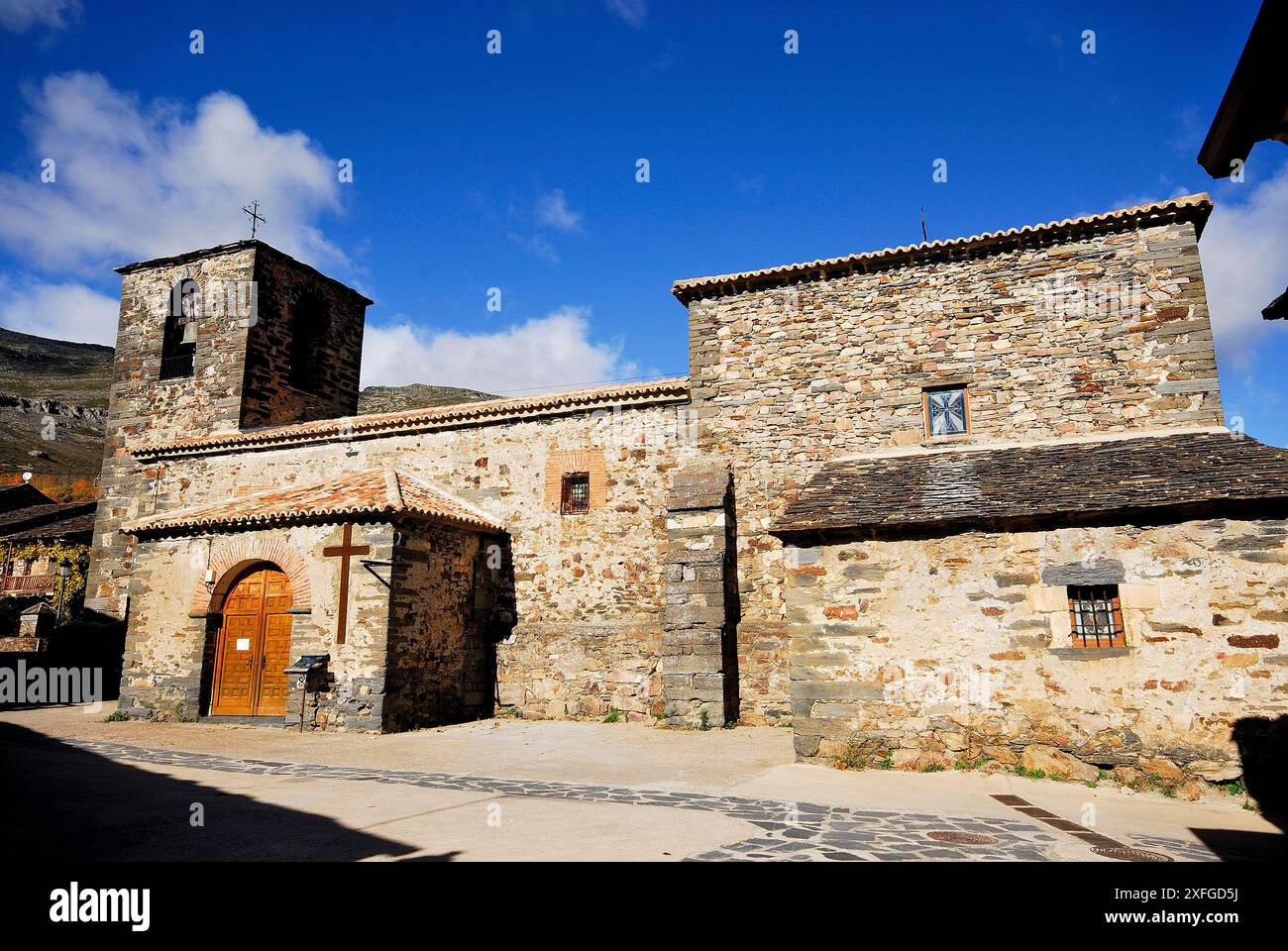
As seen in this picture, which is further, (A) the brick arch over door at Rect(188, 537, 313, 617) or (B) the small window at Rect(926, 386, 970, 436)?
(A) the brick arch over door at Rect(188, 537, 313, 617)

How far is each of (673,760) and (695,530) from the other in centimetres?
418

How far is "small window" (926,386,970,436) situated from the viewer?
491 inches

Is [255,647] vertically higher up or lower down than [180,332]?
lower down

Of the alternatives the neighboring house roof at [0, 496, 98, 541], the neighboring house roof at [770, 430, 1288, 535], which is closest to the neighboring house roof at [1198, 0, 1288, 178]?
the neighboring house roof at [770, 430, 1288, 535]

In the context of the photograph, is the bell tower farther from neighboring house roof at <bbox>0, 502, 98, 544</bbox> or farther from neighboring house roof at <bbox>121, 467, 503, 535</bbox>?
neighboring house roof at <bbox>0, 502, 98, 544</bbox>

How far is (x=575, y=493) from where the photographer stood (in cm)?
1450

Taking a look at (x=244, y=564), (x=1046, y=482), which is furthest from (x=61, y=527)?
(x=1046, y=482)

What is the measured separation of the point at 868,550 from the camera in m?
9.24

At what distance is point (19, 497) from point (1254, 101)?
45.3m

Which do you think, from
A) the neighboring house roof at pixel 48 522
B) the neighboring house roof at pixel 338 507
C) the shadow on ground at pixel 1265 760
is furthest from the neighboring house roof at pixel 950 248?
the neighboring house roof at pixel 48 522

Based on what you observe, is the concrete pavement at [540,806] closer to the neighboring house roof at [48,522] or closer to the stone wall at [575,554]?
the stone wall at [575,554]

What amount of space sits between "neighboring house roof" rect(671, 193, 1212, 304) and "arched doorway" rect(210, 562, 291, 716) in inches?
353

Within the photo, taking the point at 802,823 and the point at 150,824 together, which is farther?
the point at 802,823

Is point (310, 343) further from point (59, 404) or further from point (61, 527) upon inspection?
point (59, 404)
